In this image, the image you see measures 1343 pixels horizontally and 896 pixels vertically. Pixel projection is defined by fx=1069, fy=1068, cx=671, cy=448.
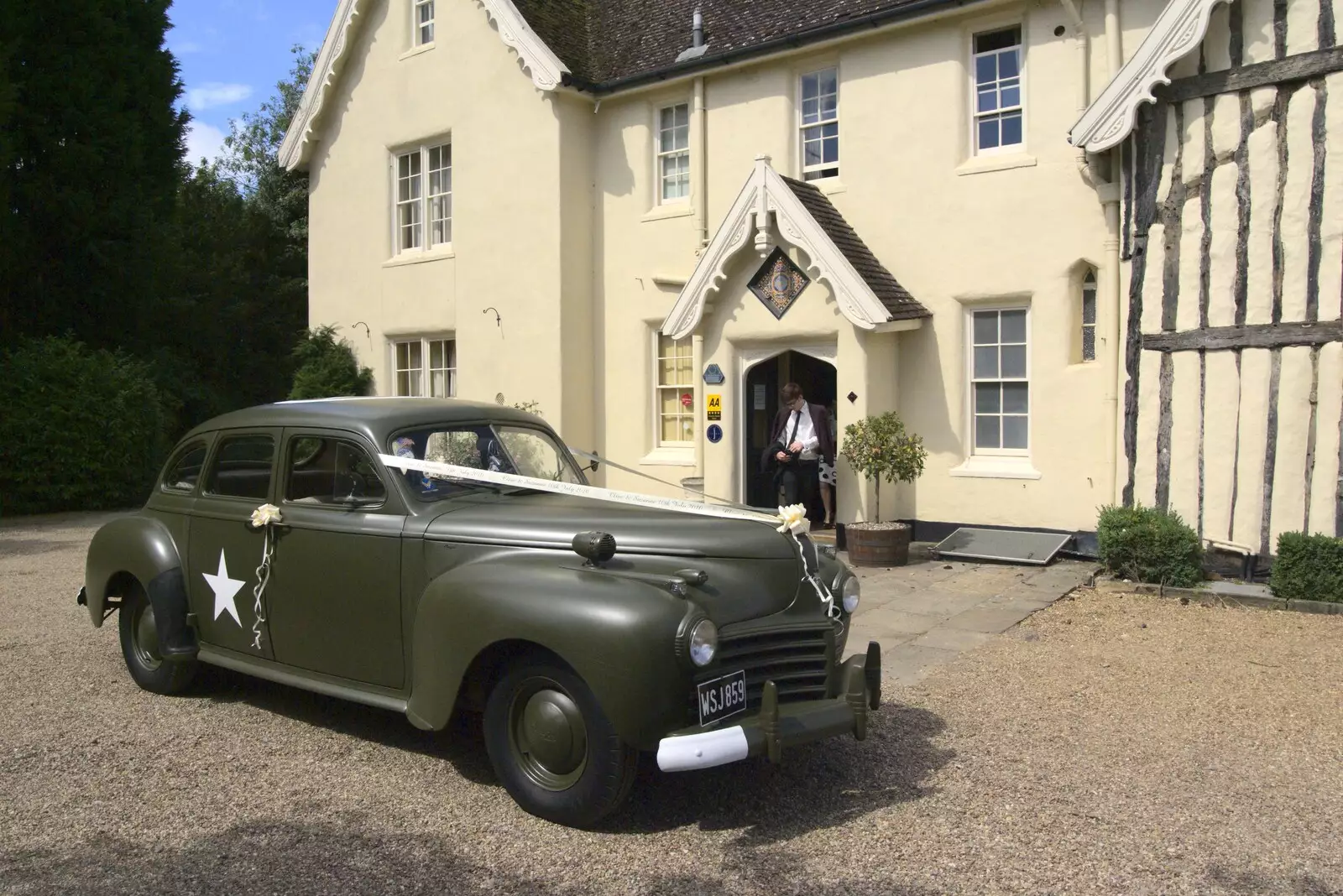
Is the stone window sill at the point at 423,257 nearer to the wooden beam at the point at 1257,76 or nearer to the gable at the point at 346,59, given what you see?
the gable at the point at 346,59

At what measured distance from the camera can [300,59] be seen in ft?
137

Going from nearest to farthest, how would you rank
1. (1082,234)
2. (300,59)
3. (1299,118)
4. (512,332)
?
1. (1299,118)
2. (1082,234)
3. (512,332)
4. (300,59)

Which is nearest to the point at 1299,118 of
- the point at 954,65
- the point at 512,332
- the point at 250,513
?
the point at 954,65

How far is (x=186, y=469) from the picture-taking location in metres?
6.68

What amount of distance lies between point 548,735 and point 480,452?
1955 mm

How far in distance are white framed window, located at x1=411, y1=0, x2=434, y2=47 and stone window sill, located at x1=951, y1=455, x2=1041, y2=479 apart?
10948 mm

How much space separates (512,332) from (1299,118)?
403 inches

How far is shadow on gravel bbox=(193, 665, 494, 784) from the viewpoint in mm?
5520

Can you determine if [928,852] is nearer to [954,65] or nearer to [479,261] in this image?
[954,65]

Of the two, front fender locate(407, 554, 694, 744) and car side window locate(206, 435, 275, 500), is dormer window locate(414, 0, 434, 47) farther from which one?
front fender locate(407, 554, 694, 744)

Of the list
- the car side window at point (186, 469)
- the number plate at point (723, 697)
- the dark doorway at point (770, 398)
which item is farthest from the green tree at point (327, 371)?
the number plate at point (723, 697)

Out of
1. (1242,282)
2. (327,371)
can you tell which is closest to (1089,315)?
(1242,282)

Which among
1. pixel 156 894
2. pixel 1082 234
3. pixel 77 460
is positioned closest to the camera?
pixel 156 894

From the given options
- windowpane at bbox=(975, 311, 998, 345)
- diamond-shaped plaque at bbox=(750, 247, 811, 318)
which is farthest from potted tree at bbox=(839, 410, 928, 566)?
diamond-shaped plaque at bbox=(750, 247, 811, 318)
